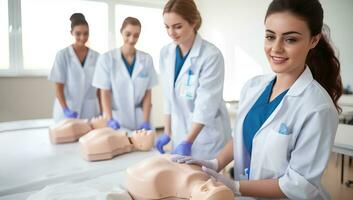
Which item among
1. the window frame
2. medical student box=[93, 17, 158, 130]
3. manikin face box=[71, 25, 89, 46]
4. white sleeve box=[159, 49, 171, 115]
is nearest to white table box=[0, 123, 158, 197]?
white sleeve box=[159, 49, 171, 115]

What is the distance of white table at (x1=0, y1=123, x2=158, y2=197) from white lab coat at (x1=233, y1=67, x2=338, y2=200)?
0.63 meters

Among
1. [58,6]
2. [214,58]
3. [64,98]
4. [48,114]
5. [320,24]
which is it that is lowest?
[48,114]

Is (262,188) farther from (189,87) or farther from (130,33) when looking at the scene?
(130,33)

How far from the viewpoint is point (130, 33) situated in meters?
1.94

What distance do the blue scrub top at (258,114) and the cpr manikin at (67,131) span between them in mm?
982

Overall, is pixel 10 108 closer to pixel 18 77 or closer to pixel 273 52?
pixel 18 77

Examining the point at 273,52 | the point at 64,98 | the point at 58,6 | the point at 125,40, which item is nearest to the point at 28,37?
the point at 58,6

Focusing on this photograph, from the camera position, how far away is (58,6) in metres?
2.34

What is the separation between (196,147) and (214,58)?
50 cm

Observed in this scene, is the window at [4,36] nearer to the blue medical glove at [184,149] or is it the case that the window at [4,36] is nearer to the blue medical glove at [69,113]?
the blue medical glove at [69,113]

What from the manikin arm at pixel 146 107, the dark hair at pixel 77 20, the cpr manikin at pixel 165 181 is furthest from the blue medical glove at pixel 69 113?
the cpr manikin at pixel 165 181

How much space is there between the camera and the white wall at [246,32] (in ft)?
12.3

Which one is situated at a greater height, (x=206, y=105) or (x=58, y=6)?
(x=58, y=6)

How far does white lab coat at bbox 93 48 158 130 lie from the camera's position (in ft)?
6.75
